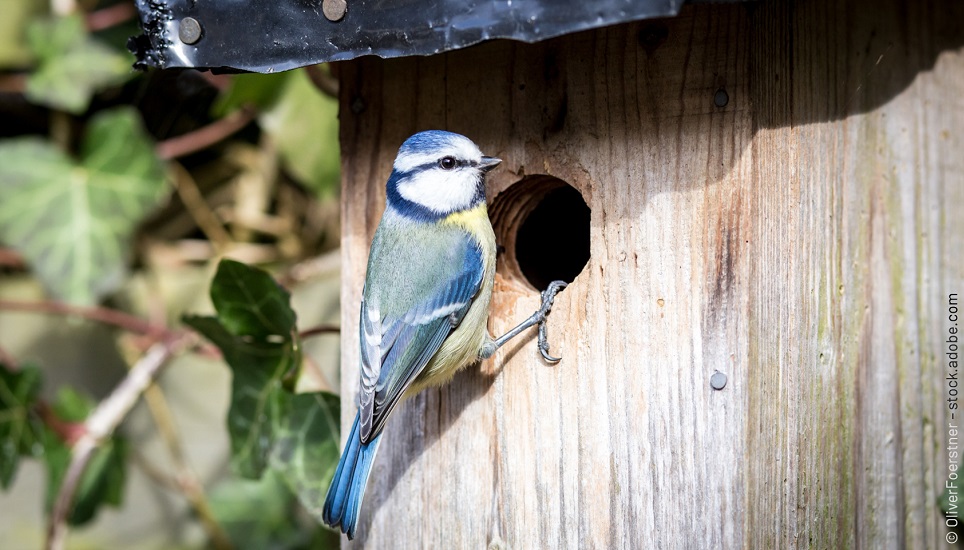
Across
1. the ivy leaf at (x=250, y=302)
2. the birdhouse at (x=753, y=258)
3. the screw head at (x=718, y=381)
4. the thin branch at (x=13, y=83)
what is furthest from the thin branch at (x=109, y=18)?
the screw head at (x=718, y=381)

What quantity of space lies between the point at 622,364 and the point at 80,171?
5.81 feet

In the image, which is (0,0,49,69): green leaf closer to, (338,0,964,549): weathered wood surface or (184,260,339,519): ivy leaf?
(184,260,339,519): ivy leaf

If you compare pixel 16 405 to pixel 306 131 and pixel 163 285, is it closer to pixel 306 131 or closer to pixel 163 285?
pixel 163 285

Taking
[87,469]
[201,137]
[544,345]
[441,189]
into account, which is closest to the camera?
[544,345]

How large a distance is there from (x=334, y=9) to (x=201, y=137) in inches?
60.1

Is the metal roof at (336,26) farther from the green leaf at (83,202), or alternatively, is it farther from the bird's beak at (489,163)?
the green leaf at (83,202)

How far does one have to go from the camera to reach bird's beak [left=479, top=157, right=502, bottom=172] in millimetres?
1695

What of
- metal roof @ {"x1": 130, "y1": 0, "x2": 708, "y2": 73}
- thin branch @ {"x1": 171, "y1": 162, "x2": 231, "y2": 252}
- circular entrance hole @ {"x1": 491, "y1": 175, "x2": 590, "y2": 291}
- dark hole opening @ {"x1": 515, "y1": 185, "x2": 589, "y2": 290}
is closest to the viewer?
metal roof @ {"x1": 130, "y1": 0, "x2": 708, "y2": 73}

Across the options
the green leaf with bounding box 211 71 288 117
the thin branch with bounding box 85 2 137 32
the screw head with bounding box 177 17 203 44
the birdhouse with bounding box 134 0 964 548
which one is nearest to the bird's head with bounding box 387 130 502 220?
the birdhouse with bounding box 134 0 964 548

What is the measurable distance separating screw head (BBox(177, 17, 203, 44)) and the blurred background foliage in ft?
1.34

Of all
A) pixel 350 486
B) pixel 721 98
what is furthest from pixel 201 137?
pixel 721 98

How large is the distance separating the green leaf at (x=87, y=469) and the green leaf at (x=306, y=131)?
94 cm

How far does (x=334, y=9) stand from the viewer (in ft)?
4.88

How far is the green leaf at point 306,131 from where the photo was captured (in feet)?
8.89
